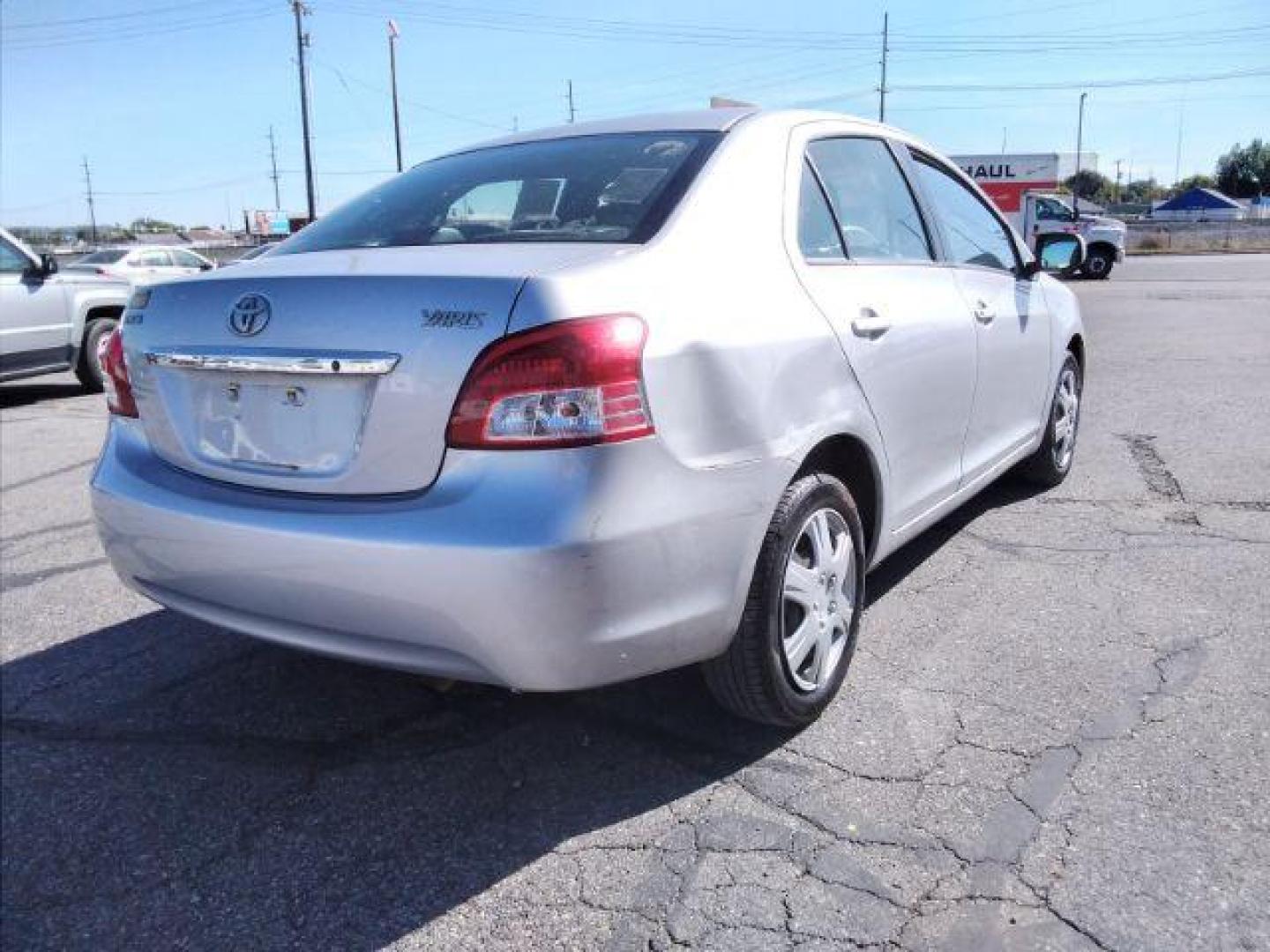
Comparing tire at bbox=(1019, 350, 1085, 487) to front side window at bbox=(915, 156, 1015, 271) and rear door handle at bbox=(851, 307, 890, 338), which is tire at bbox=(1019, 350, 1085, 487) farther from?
rear door handle at bbox=(851, 307, 890, 338)

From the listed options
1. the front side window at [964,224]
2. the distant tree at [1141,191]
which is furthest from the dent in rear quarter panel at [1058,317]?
the distant tree at [1141,191]

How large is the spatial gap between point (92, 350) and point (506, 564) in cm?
951

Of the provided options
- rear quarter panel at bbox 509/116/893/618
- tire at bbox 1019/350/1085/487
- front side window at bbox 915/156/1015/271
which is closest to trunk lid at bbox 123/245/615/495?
rear quarter panel at bbox 509/116/893/618

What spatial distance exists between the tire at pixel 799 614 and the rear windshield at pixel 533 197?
81 cm

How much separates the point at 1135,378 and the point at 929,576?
18.8 feet

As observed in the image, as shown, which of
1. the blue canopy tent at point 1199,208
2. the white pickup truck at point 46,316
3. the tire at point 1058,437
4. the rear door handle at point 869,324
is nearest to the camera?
the rear door handle at point 869,324

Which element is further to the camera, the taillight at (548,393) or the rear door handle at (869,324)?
the rear door handle at (869,324)

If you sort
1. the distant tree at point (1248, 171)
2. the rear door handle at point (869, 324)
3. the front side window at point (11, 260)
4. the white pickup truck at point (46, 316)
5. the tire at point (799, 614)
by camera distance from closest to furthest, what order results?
the tire at point (799, 614) < the rear door handle at point (869, 324) < the white pickup truck at point (46, 316) < the front side window at point (11, 260) < the distant tree at point (1248, 171)

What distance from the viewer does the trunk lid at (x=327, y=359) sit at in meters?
2.22

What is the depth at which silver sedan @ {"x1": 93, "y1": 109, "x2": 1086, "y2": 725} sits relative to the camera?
2.17 m

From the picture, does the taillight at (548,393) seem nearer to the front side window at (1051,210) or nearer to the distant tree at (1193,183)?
the front side window at (1051,210)

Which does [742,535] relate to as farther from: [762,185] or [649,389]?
[762,185]

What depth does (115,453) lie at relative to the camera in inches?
113

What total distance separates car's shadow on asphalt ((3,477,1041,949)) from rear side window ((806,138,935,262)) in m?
1.51
